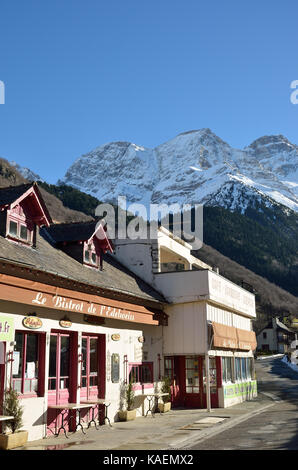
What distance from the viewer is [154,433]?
14484 millimetres

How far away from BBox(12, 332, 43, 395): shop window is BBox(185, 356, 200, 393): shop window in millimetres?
10310

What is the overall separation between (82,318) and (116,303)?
1.77 m

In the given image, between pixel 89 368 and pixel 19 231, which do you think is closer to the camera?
pixel 19 231

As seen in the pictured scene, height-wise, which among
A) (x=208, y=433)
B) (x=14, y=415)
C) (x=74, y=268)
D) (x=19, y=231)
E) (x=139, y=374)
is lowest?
(x=208, y=433)

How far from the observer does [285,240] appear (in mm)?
158125

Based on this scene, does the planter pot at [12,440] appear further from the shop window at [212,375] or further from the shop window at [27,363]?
the shop window at [212,375]

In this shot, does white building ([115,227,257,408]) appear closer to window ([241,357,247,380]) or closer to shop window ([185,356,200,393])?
shop window ([185,356,200,393])

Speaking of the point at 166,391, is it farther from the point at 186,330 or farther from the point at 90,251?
the point at 90,251

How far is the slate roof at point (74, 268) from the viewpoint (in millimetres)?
13434

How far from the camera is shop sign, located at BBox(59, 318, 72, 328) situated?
1498cm

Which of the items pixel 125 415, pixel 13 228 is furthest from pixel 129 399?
pixel 13 228

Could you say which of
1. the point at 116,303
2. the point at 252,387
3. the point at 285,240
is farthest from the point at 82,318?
the point at 285,240

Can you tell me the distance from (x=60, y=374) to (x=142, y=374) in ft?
19.3
